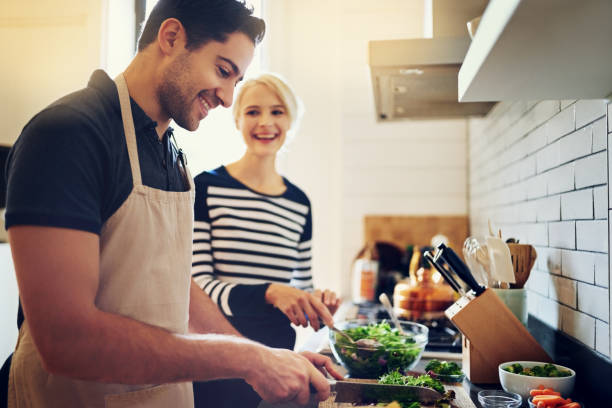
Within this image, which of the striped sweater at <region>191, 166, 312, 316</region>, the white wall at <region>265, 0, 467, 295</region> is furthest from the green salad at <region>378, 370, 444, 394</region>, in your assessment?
the white wall at <region>265, 0, 467, 295</region>

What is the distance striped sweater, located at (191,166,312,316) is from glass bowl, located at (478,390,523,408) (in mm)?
795

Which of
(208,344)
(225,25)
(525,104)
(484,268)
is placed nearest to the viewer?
(208,344)

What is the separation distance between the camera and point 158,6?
3.39 ft

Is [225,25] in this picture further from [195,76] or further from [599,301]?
[599,301]

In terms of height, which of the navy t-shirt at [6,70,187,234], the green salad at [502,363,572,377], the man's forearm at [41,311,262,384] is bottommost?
the green salad at [502,363,572,377]

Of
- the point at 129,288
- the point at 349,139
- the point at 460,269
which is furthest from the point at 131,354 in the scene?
the point at 349,139

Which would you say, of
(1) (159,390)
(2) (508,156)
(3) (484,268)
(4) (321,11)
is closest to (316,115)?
(4) (321,11)

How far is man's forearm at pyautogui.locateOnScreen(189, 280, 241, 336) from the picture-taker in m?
1.25

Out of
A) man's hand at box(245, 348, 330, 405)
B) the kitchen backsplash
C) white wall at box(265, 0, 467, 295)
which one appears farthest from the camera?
white wall at box(265, 0, 467, 295)

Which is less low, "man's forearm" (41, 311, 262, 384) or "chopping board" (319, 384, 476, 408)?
"man's forearm" (41, 311, 262, 384)

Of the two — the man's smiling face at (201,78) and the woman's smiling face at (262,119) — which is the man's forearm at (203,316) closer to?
the man's smiling face at (201,78)

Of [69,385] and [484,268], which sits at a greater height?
[484,268]

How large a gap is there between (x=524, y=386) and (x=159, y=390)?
72 cm

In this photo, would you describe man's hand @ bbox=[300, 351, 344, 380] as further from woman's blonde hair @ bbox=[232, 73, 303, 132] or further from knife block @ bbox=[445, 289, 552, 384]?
woman's blonde hair @ bbox=[232, 73, 303, 132]
